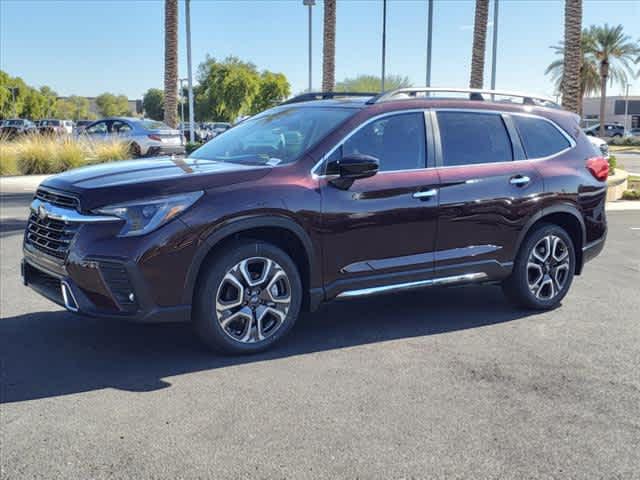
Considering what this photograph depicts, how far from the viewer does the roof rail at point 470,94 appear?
18.6 feet

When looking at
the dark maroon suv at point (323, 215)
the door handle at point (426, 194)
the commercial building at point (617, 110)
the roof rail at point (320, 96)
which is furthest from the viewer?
the commercial building at point (617, 110)

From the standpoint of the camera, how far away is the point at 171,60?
83.0ft

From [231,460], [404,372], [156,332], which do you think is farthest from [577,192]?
[231,460]

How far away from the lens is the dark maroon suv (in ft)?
14.9

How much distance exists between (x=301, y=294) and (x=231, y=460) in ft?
6.01

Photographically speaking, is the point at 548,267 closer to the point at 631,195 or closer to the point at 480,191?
the point at 480,191

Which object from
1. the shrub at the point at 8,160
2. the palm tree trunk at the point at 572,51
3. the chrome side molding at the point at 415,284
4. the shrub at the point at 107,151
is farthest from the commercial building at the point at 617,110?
the chrome side molding at the point at 415,284

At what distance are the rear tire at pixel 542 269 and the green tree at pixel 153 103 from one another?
389ft

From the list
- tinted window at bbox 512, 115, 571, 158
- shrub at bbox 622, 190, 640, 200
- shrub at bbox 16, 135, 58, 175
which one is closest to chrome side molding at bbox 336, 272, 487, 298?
tinted window at bbox 512, 115, 571, 158

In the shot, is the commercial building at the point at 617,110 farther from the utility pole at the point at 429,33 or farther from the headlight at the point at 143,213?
the headlight at the point at 143,213

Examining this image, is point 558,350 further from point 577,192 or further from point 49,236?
point 49,236

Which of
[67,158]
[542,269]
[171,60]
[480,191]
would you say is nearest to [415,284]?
[480,191]

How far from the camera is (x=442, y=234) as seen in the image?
18.5 feet

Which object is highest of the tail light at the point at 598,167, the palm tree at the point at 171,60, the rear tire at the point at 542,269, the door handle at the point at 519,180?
the palm tree at the point at 171,60
